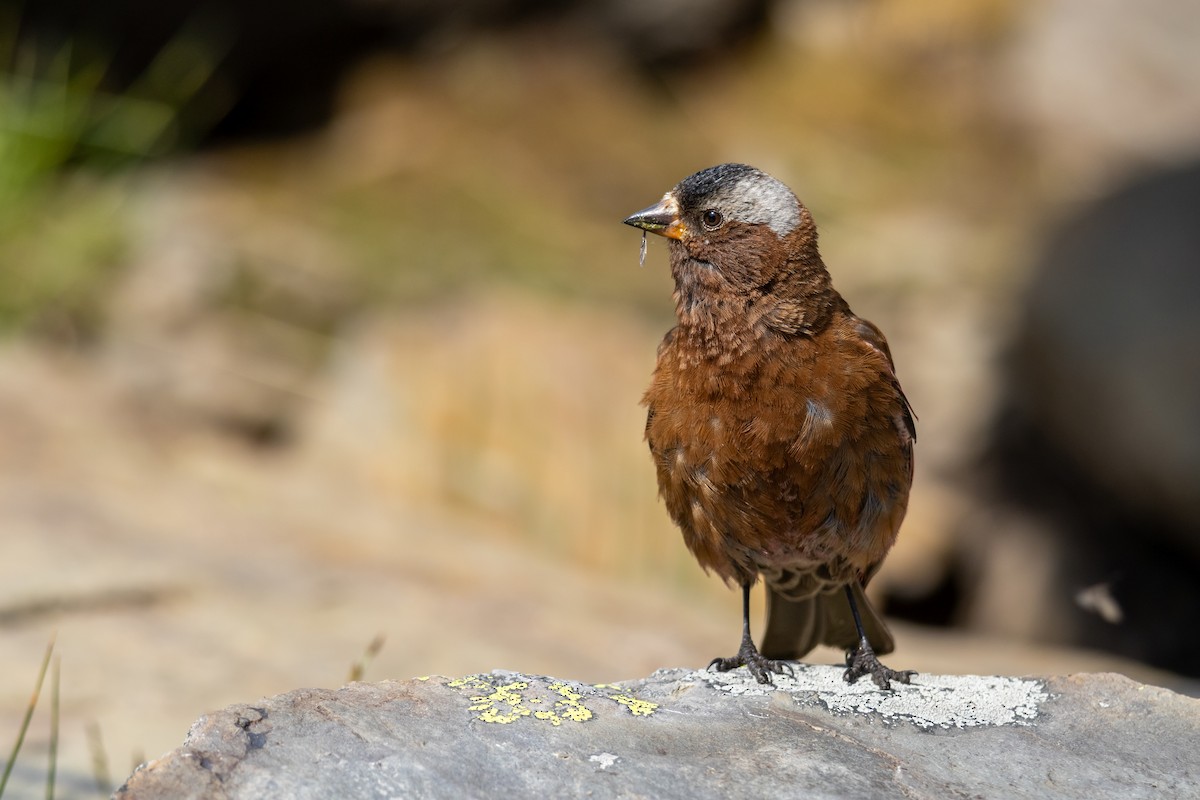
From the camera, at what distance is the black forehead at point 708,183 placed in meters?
3.88

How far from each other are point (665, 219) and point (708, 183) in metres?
0.16

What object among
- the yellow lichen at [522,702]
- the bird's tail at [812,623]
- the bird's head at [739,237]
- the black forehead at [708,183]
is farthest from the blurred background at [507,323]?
the black forehead at [708,183]

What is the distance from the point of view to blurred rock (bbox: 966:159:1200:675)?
729 centimetres

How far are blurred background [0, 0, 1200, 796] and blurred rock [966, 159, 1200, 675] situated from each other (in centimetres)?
3

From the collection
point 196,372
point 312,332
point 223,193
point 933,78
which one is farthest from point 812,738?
point 933,78

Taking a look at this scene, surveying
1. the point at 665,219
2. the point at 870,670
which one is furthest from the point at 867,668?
the point at 665,219

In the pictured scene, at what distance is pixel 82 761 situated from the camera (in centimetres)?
432

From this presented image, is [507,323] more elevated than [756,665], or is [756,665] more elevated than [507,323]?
[507,323]

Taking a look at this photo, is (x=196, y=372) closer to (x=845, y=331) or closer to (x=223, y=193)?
(x=223, y=193)

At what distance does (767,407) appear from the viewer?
3643 mm

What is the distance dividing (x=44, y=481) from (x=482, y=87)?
22.3 feet

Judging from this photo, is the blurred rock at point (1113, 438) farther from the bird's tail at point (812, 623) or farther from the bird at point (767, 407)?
the bird at point (767, 407)

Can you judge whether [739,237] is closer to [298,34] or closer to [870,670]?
[870,670]

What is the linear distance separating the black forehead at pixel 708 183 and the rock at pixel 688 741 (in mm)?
1329
